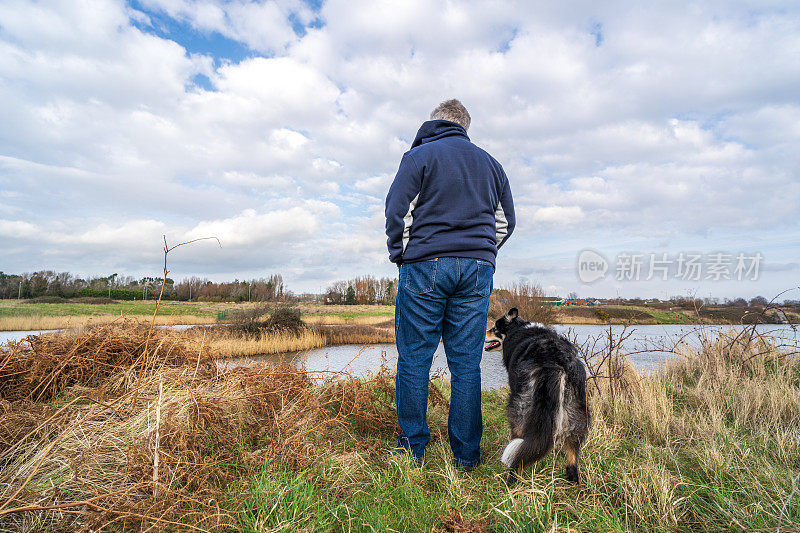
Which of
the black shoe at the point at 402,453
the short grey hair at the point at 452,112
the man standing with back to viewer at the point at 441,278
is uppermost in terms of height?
the short grey hair at the point at 452,112

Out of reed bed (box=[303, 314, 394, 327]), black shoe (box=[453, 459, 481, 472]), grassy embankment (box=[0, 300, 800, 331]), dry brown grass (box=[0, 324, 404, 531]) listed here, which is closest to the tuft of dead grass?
dry brown grass (box=[0, 324, 404, 531])

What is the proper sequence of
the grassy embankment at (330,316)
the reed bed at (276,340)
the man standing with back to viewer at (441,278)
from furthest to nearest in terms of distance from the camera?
the reed bed at (276,340) < the grassy embankment at (330,316) < the man standing with back to viewer at (441,278)

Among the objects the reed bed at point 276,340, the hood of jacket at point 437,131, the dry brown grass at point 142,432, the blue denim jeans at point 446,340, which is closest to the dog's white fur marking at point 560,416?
the blue denim jeans at point 446,340

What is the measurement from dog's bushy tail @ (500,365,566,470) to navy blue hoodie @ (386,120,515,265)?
2.87 ft

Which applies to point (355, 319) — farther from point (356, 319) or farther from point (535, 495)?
point (535, 495)

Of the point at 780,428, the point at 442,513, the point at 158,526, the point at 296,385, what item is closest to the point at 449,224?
the point at 442,513

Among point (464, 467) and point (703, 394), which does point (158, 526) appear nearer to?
point (464, 467)

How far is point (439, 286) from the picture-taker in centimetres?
251

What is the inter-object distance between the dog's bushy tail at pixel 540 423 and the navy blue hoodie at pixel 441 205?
87 centimetres

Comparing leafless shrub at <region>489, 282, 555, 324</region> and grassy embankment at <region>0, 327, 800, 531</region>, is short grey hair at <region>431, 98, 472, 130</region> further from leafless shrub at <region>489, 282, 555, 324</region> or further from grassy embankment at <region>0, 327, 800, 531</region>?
leafless shrub at <region>489, 282, 555, 324</region>

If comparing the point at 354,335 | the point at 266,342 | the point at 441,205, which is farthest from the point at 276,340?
the point at 441,205

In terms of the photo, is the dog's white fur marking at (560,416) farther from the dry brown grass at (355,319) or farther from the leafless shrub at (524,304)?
the dry brown grass at (355,319)

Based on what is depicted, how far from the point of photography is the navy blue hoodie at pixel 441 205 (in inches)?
100

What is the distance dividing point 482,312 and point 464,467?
3.45 ft
